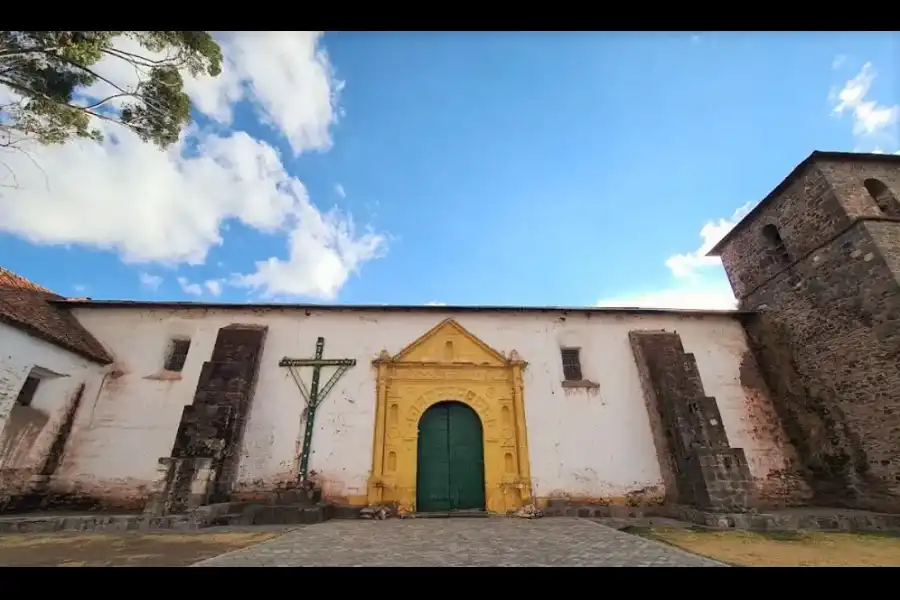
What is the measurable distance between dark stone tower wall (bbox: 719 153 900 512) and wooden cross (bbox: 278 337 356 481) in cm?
1265

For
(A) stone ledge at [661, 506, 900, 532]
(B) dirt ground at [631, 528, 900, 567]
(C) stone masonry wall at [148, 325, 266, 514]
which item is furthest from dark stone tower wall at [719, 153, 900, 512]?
(C) stone masonry wall at [148, 325, 266, 514]

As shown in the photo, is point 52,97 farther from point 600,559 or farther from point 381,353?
point 600,559

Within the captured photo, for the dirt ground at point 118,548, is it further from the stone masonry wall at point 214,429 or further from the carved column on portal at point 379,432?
the carved column on portal at point 379,432

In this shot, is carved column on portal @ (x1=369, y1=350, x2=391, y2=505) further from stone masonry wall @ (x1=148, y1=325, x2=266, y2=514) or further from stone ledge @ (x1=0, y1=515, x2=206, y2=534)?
stone ledge @ (x1=0, y1=515, x2=206, y2=534)

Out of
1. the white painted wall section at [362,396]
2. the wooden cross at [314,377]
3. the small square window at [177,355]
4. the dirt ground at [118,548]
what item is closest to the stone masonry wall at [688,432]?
the white painted wall section at [362,396]

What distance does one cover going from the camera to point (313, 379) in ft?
35.1

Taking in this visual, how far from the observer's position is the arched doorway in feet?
32.4

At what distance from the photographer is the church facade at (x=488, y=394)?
9094mm

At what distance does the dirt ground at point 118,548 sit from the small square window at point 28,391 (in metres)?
4.16

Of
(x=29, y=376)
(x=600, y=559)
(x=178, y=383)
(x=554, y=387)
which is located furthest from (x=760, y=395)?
(x=29, y=376)

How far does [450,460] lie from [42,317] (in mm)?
11318
